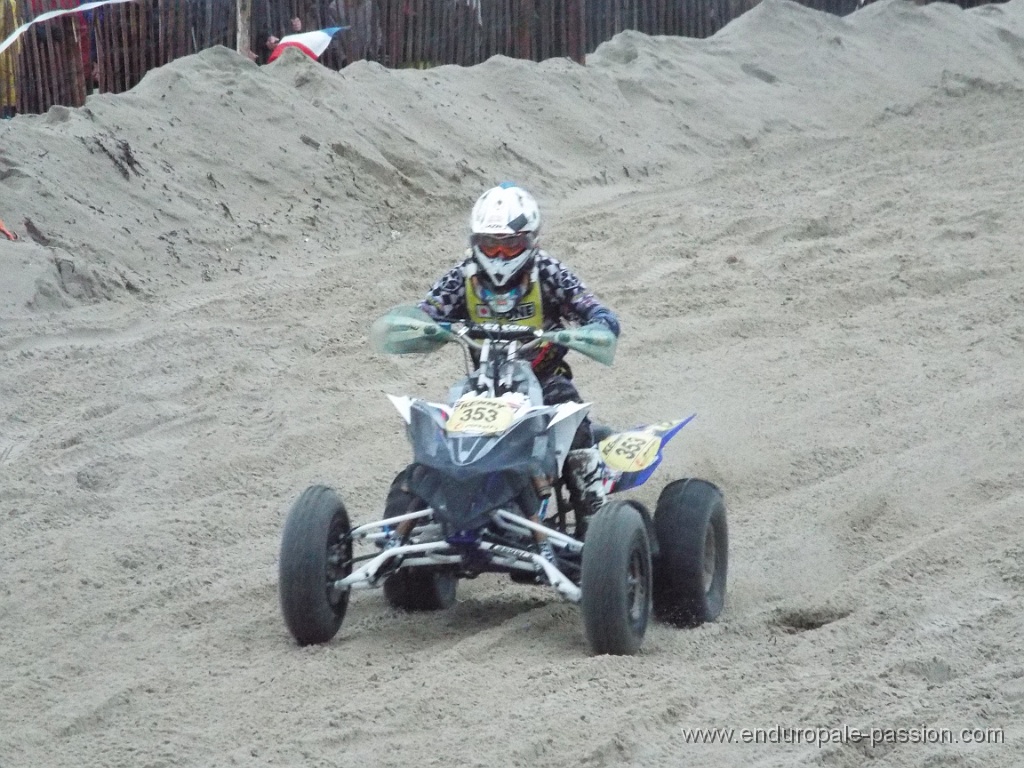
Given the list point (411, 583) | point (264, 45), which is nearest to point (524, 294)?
point (411, 583)

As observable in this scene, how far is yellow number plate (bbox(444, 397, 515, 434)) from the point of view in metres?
5.24

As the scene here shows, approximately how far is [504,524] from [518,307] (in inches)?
44.2

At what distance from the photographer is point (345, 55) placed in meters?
15.3

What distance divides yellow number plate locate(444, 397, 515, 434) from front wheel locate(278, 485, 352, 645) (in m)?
0.54

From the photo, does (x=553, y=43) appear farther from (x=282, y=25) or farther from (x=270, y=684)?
(x=270, y=684)

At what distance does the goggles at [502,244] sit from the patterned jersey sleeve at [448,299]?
0.30 m

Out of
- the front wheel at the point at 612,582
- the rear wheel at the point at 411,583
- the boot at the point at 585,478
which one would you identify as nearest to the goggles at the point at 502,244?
the boot at the point at 585,478

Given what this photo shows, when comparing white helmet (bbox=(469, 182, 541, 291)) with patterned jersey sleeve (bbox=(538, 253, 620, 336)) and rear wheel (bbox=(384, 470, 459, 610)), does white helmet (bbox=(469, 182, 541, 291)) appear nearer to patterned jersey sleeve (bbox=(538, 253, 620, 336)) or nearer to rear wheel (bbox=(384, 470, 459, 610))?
patterned jersey sleeve (bbox=(538, 253, 620, 336))

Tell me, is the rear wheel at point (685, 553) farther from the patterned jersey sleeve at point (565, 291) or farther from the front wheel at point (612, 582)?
the patterned jersey sleeve at point (565, 291)

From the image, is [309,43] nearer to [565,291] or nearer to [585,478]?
[565,291]

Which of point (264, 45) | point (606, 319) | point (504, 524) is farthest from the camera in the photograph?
point (264, 45)

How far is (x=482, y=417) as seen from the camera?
528 centimetres

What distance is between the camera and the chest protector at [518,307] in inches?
234

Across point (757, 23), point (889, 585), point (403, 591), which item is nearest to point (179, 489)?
point (403, 591)
